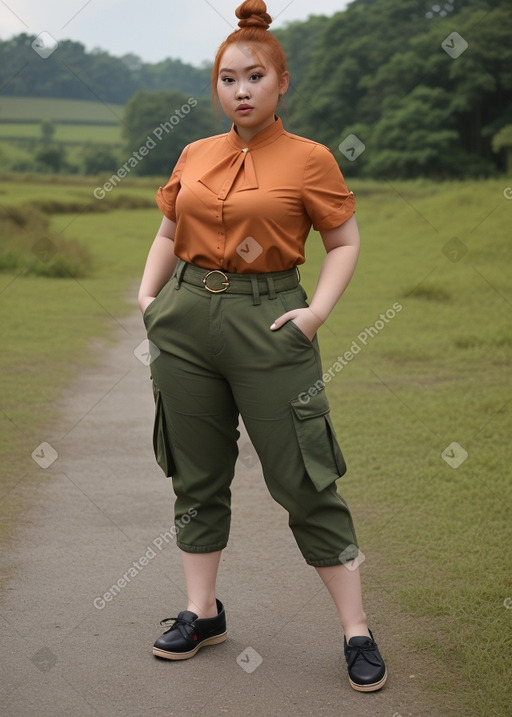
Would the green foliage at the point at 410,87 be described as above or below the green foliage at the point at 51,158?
above

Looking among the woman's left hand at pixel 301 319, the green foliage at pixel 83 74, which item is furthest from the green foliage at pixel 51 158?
the woman's left hand at pixel 301 319

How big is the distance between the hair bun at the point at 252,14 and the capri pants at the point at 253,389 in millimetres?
612

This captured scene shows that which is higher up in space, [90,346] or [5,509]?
[5,509]

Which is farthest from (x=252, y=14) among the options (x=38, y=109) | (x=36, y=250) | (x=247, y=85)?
(x=38, y=109)

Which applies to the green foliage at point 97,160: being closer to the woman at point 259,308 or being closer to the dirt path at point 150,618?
the dirt path at point 150,618

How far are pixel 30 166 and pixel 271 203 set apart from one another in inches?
956

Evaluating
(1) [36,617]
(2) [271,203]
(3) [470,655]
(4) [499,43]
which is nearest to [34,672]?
(1) [36,617]

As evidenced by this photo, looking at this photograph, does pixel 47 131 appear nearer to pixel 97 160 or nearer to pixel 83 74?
pixel 97 160

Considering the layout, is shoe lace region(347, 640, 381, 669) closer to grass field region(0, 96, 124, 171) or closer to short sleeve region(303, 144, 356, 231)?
short sleeve region(303, 144, 356, 231)

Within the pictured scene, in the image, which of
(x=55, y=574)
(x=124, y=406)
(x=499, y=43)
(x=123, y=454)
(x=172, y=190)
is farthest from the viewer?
(x=499, y=43)

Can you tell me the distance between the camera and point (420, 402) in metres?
5.66

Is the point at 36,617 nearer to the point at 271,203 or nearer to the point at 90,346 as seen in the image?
the point at 271,203

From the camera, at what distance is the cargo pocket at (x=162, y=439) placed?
2.61 metres

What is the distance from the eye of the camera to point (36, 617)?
2.89m
